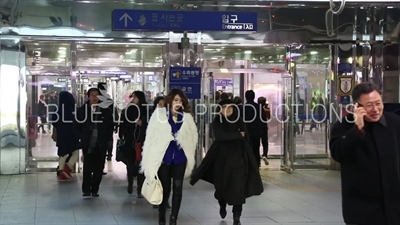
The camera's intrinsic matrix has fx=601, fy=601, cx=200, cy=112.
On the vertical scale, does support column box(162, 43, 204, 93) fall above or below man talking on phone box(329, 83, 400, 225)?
above

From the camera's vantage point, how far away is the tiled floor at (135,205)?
7426mm

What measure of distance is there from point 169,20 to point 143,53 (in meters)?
1.86

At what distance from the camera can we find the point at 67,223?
23.4 feet

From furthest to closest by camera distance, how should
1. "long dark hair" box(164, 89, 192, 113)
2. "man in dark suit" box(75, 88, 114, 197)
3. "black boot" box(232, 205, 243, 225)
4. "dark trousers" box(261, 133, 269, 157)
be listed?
1. "dark trousers" box(261, 133, 269, 157)
2. "man in dark suit" box(75, 88, 114, 197)
3. "black boot" box(232, 205, 243, 225)
4. "long dark hair" box(164, 89, 192, 113)

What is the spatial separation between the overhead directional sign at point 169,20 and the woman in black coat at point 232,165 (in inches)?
154

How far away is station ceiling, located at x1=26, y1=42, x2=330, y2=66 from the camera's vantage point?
12.0 m

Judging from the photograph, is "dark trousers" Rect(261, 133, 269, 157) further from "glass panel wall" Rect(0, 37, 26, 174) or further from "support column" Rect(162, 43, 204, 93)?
"glass panel wall" Rect(0, 37, 26, 174)

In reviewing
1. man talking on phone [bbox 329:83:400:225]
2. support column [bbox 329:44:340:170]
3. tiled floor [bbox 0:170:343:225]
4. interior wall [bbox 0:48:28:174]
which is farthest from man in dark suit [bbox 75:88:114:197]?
man talking on phone [bbox 329:83:400:225]

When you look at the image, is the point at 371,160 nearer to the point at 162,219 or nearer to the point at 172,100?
the point at 172,100

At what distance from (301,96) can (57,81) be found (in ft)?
16.7

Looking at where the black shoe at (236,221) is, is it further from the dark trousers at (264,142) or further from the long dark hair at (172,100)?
the dark trousers at (264,142)

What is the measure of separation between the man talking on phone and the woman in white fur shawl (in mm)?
3280

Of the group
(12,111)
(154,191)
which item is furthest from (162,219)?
(12,111)

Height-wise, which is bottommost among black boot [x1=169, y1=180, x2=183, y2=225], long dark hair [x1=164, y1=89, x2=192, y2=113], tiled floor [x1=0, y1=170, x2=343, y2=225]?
tiled floor [x1=0, y1=170, x2=343, y2=225]
